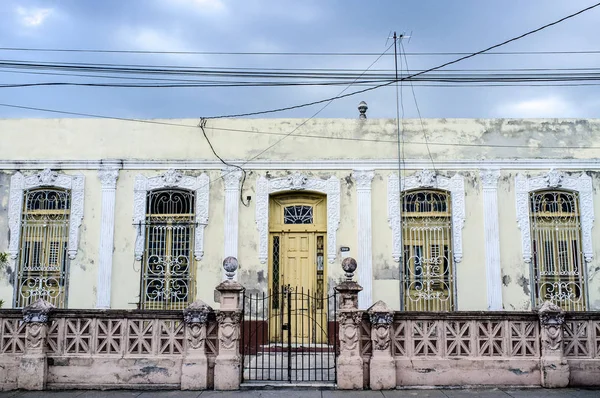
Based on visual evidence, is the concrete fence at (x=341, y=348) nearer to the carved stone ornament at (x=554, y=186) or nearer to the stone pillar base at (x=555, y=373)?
the stone pillar base at (x=555, y=373)

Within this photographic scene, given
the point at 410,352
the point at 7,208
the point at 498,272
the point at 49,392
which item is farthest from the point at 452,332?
the point at 7,208

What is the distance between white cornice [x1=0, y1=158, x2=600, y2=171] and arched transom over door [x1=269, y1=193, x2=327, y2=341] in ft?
2.34

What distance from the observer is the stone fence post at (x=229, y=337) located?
9.09 meters

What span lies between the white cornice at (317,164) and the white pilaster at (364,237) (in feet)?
0.92

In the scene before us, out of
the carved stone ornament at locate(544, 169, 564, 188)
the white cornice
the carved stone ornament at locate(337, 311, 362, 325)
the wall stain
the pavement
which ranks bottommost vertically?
the pavement

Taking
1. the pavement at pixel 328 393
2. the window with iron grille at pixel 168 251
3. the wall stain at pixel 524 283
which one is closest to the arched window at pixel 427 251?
the wall stain at pixel 524 283

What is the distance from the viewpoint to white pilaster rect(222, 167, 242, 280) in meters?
12.9

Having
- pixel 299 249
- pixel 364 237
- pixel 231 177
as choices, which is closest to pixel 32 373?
pixel 231 177

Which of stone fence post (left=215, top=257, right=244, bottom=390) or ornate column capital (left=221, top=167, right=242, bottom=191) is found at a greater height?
ornate column capital (left=221, top=167, right=242, bottom=191)

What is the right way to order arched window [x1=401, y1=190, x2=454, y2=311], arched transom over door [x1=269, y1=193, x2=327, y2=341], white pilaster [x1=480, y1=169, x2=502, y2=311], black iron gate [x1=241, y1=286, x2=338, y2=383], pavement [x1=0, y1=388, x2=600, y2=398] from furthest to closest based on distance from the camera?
arched transom over door [x1=269, y1=193, x2=327, y2=341] → arched window [x1=401, y1=190, x2=454, y2=311] → white pilaster [x1=480, y1=169, x2=502, y2=311] → black iron gate [x1=241, y1=286, x2=338, y2=383] → pavement [x1=0, y1=388, x2=600, y2=398]

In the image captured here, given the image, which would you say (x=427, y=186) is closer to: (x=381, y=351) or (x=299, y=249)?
(x=299, y=249)

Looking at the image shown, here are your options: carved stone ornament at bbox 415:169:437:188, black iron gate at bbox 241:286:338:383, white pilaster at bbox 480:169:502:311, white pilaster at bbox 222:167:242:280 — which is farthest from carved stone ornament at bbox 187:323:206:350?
white pilaster at bbox 480:169:502:311

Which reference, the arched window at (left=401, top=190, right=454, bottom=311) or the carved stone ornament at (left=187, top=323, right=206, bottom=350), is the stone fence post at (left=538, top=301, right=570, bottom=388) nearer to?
the arched window at (left=401, top=190, right=454, bottom=311)

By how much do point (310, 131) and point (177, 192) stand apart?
3174 mm
